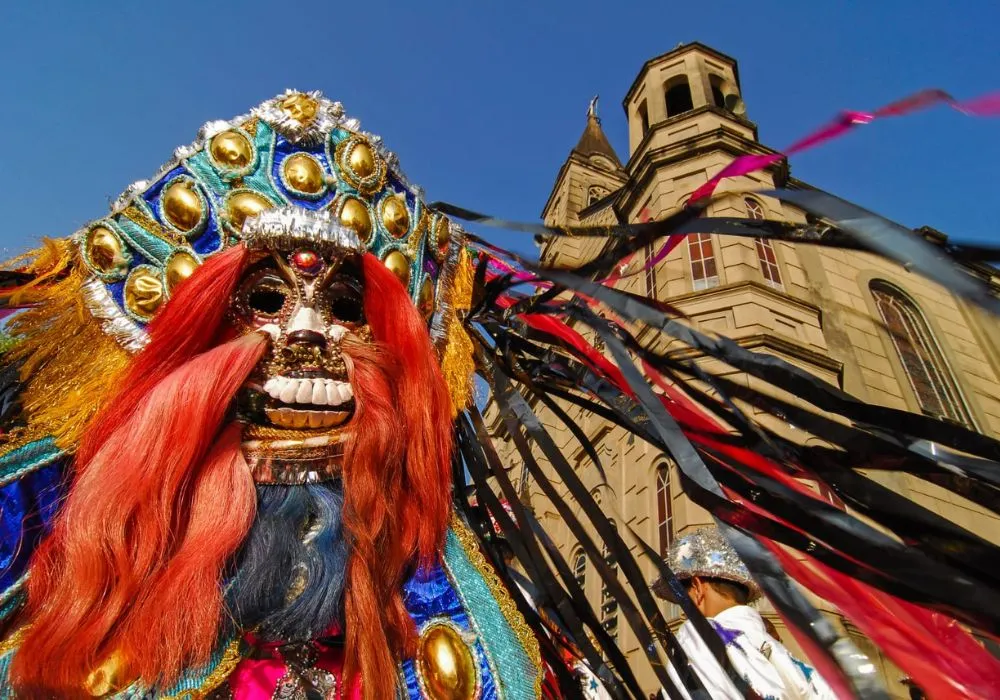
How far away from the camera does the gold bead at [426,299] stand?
8.93 ft

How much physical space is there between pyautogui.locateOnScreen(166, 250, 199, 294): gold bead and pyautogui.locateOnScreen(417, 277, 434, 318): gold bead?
0.88 metres

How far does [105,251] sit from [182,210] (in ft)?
1.03

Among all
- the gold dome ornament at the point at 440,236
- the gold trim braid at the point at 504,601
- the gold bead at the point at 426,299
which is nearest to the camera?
the gold trim braid at the point at 504,601

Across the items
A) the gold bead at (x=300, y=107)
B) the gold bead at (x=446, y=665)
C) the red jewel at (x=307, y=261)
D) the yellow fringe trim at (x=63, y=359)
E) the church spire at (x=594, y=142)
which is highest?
the church spire at (x=594, y=142)

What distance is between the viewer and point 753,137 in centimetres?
1377

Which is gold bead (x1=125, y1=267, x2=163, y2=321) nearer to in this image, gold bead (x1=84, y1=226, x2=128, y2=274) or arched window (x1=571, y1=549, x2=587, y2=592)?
gold bead (x1=84, y1=226, x2=128, y2=274)

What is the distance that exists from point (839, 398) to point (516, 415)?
3.53 ft

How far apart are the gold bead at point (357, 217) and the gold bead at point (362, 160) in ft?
0.47

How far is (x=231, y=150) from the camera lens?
2512 mm

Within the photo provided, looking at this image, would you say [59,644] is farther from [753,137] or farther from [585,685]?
[753,137]

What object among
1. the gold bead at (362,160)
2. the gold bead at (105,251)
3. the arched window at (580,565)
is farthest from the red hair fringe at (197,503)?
the arched window at (580,565)

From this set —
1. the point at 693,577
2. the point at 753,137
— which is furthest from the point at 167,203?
the point at 753,137

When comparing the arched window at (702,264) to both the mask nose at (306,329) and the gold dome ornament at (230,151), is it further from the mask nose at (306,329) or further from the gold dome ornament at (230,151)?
the mask nose at (306,329)

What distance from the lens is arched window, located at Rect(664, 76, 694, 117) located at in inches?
608
